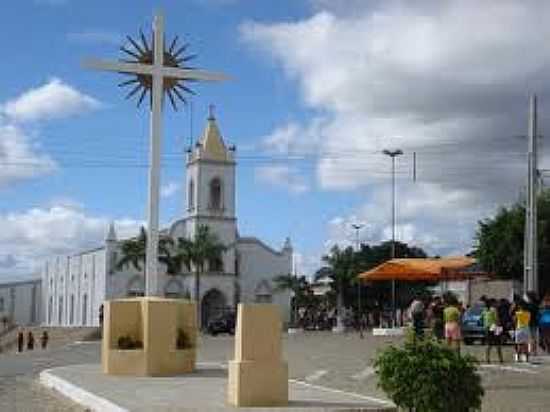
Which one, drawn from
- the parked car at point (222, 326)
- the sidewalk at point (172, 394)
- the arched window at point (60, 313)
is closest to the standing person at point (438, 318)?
the sidewalk at point (172, 394)

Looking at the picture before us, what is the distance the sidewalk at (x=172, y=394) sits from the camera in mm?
14586

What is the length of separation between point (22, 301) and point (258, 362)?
96.8 metres

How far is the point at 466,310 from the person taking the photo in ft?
118

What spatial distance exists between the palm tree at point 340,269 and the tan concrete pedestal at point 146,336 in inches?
2430

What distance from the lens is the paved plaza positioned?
16703 mm

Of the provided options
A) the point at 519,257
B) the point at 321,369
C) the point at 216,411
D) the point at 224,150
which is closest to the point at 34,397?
the point at 216,411

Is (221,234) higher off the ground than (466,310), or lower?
higher

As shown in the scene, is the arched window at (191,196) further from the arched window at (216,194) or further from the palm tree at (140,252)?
the palm tree at (140,252)

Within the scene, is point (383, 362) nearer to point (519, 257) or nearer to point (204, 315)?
point (519, 257)

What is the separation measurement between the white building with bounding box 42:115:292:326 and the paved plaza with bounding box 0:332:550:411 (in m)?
49.3

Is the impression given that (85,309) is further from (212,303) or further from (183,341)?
(183,341)

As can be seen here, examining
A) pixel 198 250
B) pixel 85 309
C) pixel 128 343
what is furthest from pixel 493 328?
pixel 85 309

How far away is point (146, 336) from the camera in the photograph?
2127cm

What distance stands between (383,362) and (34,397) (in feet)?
27.6
